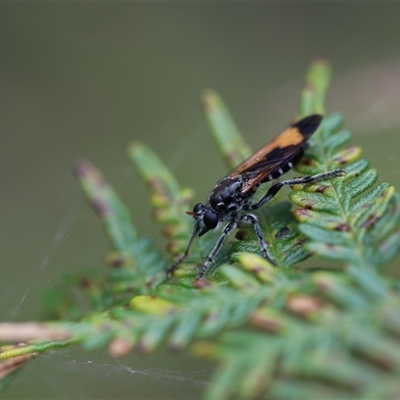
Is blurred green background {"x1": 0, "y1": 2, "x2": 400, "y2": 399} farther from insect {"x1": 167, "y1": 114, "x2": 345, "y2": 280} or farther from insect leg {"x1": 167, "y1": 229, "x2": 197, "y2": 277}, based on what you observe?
insect leg {"x1": 167, "y1": 229, "x2": 197, "y2": 277}

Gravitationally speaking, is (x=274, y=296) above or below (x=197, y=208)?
below

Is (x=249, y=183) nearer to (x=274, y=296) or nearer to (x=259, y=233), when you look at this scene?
(x=259, y=233)

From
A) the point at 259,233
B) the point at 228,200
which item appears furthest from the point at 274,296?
the point at 228,200

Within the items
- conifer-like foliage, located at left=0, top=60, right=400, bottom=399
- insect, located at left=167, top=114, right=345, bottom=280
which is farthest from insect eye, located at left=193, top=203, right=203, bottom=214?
conifer-like foliage, located at left=0, top=60, right=400, bottom=399

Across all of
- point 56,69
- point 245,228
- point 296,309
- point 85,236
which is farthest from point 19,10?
point 296,309

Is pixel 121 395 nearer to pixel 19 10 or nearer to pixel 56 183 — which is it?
pixel 56 183

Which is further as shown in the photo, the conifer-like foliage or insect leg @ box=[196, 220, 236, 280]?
insect leg @ box=[196, 220, 236, 280]
